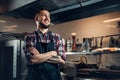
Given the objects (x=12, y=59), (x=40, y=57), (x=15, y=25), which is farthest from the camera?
(x=15, y=25)

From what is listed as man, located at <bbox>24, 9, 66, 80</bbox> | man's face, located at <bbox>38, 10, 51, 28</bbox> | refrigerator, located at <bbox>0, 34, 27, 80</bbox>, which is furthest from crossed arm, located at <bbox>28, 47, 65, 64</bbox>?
refrigerator, located at <bbox>0, 34, 27, 80</bbox>

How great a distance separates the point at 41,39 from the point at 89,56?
131 centimetres

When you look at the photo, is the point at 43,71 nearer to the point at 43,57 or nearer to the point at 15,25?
the point at 43,57

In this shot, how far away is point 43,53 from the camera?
82.8 inches

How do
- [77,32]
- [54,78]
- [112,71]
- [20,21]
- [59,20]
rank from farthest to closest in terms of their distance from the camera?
[20,21], [77,32], [59,20], [112,71], [54,78]

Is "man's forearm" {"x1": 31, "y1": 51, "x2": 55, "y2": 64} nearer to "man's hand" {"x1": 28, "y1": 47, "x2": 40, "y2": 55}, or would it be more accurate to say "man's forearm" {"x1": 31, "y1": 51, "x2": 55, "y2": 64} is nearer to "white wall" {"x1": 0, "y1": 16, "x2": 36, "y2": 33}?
"man's hand" {"x1": 28, "y1": 47, "x2": 40, "y2": 55}

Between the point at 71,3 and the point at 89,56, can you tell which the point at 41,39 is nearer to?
the point at 71,3

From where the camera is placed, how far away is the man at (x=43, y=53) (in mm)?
2033

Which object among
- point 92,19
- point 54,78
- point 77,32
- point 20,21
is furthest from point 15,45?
point 54,78

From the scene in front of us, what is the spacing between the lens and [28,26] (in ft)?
12.3

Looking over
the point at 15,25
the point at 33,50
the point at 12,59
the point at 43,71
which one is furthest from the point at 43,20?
the point at 15,25

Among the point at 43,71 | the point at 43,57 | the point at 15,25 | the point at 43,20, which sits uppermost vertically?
the point at 15,25

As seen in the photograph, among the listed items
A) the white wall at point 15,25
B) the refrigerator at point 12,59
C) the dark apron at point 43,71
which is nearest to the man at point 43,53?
the dark apron at point 43,71

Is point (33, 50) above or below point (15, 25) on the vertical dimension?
below
